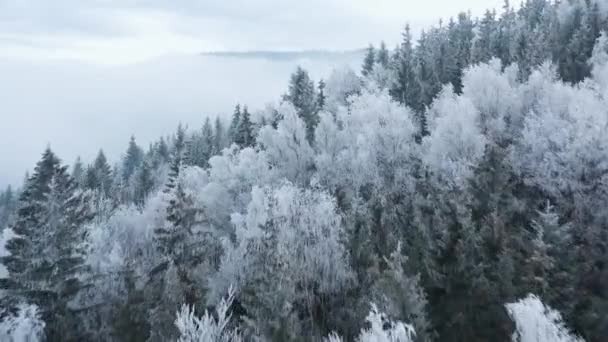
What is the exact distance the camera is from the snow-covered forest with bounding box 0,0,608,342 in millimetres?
23812

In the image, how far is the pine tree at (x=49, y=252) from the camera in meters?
31.4

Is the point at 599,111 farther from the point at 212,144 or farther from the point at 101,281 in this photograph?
the point at 212,144

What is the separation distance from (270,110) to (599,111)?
47226mm

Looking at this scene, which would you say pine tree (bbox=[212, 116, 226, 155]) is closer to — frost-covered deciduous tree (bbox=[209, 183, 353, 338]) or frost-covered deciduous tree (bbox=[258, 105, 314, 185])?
frost-covered deciduous tree (bbox=[258, 105, 314, 185])

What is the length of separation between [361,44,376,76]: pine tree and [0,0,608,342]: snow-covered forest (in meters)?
35.2

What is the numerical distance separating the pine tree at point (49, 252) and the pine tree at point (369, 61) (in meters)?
63.6

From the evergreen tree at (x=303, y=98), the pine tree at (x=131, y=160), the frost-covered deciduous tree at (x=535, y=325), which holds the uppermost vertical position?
the frost-covered deciduous tree at (x=535, y=325)

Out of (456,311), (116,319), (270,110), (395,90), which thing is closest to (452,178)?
(456,311)

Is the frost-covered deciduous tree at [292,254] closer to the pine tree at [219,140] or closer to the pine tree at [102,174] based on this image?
the pine tree at [219,140]

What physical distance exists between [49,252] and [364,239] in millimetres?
20720

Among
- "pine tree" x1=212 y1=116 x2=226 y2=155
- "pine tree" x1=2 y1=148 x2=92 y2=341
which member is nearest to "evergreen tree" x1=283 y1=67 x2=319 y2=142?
"pine tree" x1=212 y1=116 x2=226 y2=155

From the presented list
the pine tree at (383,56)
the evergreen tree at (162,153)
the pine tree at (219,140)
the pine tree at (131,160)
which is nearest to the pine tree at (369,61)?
the pine tree at (383,56)

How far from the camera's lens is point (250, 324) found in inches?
960

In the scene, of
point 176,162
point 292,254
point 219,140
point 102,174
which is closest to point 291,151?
point 292,254
